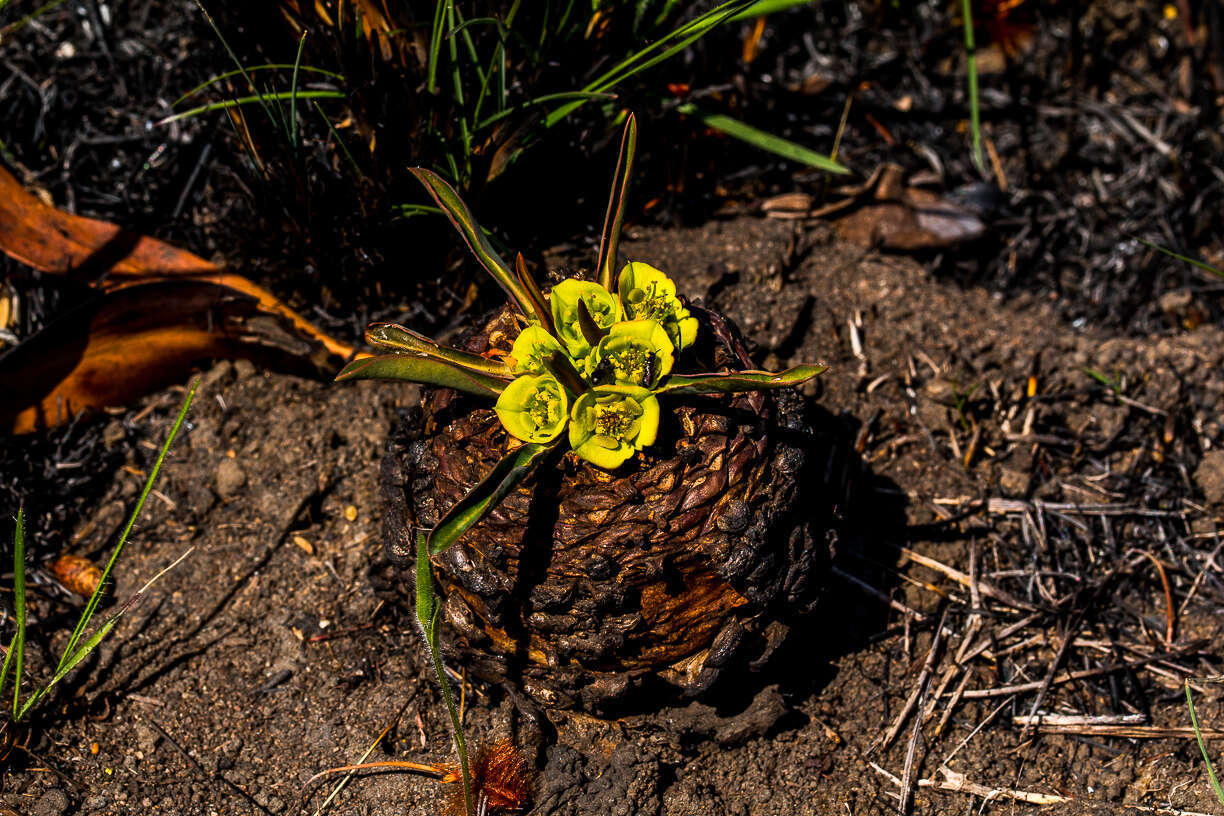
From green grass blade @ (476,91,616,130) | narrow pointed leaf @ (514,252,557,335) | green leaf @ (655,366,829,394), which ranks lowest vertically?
green leaf @ (655,366,829,394)

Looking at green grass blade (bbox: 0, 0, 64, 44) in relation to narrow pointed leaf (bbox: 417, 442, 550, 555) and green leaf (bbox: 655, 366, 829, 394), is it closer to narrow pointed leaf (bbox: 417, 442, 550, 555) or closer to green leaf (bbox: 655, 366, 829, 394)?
narrow pointed leaf (bbox: 417, 442, 550, 555)

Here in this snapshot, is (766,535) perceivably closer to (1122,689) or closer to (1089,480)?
(1122,689)

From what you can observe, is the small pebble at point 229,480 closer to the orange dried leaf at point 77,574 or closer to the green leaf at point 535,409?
the orange dried leaf at point 77,574

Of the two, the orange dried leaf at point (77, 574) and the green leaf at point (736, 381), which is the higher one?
the green leaf at point (736, 381)

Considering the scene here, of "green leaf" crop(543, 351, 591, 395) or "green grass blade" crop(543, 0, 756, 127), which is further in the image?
"green grass blade" crop(543, 0, 756, 127)

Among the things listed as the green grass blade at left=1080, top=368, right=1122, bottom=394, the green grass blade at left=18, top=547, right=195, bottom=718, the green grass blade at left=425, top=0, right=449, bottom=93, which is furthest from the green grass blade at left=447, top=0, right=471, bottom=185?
the green grass blade at left=1080, top=368, right=1122, bottom=394

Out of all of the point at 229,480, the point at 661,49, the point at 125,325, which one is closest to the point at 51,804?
the point at 229,480

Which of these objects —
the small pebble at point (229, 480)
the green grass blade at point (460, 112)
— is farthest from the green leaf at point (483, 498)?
the small pebble at point (229, 480)

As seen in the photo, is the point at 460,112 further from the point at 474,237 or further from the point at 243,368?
the point at 243,368
